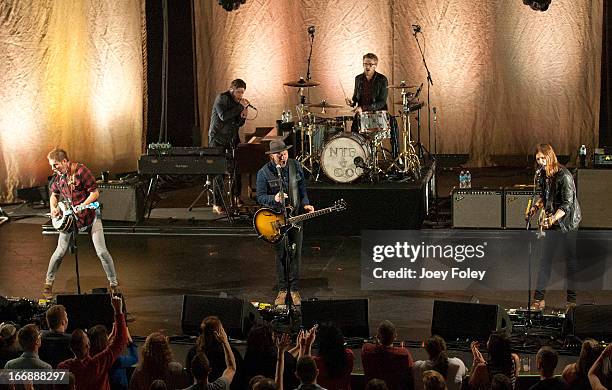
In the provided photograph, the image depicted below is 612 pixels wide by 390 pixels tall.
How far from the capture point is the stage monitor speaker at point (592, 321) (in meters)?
9.61

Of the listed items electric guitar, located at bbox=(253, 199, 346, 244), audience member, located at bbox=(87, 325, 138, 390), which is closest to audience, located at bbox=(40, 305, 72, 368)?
audience member, located at bbox=(87, 325, 138, 390)

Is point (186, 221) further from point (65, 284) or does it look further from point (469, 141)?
point (469, 141)

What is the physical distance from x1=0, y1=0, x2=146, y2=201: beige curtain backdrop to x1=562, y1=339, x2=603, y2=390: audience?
12583 mm

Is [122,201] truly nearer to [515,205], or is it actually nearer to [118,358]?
[515,205]

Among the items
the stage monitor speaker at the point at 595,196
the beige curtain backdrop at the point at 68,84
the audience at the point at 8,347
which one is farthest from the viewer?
the beige curtain backdrop at the point at 68,84

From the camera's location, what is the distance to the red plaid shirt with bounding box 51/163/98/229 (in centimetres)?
1177

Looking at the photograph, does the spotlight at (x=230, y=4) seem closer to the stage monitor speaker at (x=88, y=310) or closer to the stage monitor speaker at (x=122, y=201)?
the stage monitor speaker at (x=122, y=201)

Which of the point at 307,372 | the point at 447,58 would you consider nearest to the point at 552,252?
the point at 307,372

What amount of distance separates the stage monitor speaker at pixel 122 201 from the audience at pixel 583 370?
31.7ft

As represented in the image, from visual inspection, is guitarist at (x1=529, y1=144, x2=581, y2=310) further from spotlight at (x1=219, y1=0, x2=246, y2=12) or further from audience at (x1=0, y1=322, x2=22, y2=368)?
spotlight at (x1=219, y1=0, x2=246, y2=12)

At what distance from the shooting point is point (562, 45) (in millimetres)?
19719

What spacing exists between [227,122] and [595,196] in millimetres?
5497

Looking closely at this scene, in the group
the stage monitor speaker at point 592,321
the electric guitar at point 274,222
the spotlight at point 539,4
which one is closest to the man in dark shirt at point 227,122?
the electric guitar at point 274,222

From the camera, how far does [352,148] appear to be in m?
15.3
